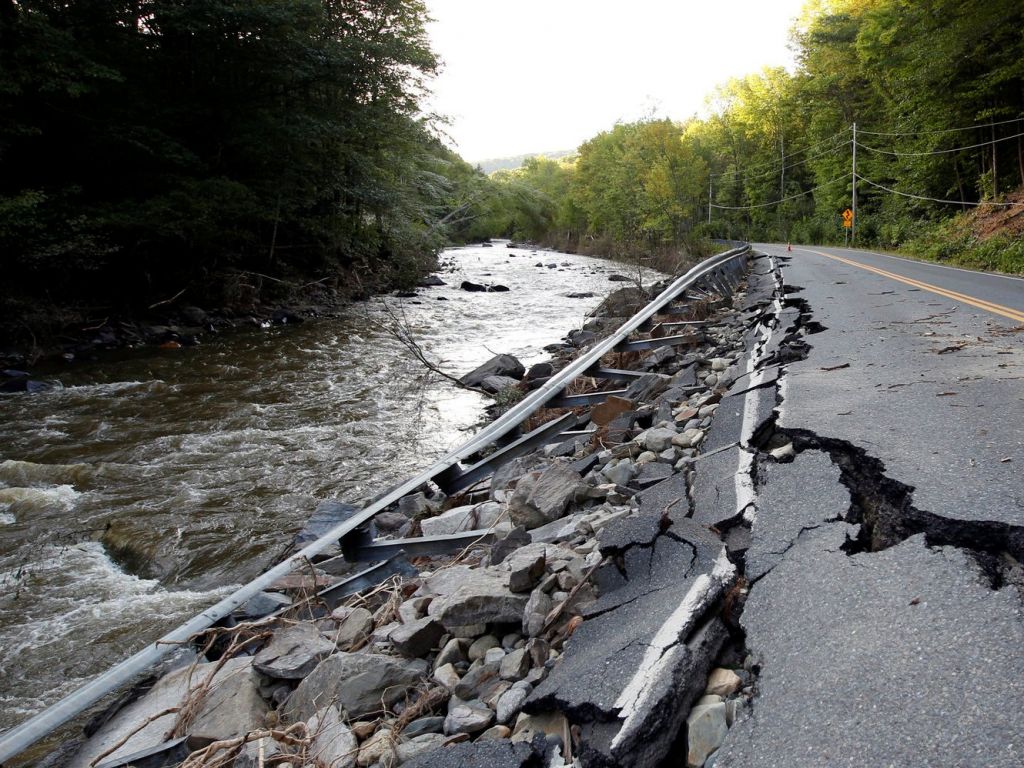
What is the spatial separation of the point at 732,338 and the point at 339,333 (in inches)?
446

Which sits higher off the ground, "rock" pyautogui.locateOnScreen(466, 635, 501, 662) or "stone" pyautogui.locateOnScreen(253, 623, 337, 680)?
"rock" pyautogui.locateOnScreen(466, 635, 501, 662)

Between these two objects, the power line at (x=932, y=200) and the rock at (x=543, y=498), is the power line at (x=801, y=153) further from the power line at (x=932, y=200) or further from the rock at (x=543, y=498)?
the rock at (x=543, y=498)

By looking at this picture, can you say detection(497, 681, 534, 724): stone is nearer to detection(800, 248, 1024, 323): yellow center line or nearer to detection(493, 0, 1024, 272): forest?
detection(800, 248, 1024, 323): yellow center line

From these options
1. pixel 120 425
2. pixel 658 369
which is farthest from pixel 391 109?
pixel 658 369

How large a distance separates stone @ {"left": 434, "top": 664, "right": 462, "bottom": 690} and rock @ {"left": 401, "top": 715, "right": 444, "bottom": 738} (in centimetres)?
17

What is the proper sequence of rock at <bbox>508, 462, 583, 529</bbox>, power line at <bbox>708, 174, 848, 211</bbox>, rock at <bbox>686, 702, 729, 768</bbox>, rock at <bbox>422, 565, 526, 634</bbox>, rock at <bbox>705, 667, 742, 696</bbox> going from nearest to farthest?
rock at <bbox>686, 702, 729, 768</bbox>
rock at <bbox>705, 667, 742, 696</bbox>
rock at <bbox>422, 565, 526, 634</bbox>
rock at <bbox>508, 462, 583, 529</bbox>
power line at <bbox>708, 174, 848, 211</bbox>

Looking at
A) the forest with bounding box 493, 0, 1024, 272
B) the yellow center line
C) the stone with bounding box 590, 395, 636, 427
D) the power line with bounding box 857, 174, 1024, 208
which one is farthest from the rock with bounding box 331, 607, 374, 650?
the power line with bounding box 857, 174, 1024, 208

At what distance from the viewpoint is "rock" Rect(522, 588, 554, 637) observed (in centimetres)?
275

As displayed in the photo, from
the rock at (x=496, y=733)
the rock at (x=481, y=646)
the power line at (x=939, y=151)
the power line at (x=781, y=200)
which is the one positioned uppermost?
the power line at (x=781, y=200)

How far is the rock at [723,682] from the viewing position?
6.82 feet

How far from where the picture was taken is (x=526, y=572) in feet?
9.78

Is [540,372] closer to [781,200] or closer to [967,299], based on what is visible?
[967,299]

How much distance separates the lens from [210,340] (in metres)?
15.5

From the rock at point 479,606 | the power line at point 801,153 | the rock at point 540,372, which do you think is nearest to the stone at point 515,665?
the rock at point 479,606
